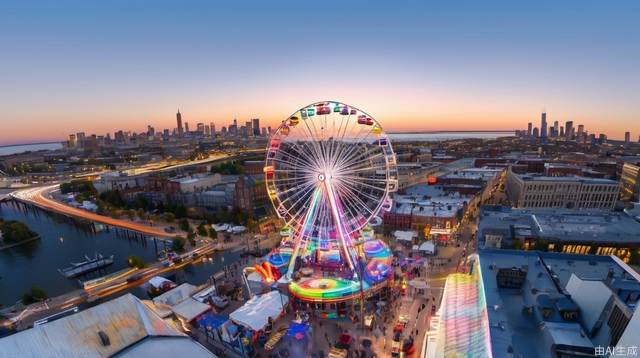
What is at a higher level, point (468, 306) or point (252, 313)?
point (468, 306)

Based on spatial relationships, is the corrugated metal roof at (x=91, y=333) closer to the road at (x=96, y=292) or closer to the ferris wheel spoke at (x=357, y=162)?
the road at (x=96, y=292)

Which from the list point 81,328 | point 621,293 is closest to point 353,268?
point 621,293

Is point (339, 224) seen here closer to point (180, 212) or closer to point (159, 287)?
point (159, 287)

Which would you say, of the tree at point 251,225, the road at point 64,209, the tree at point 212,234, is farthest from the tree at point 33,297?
the tree at point 251,225

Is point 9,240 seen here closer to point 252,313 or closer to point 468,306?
point 252,313

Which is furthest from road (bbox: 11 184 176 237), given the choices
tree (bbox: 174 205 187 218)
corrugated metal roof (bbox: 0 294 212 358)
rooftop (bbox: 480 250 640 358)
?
rooftop (bbox: 480 250 640 358)

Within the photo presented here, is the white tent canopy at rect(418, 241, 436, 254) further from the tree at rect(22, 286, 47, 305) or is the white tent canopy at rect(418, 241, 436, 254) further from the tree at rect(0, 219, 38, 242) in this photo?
the tree at rect(0, 219, 38, 242)
